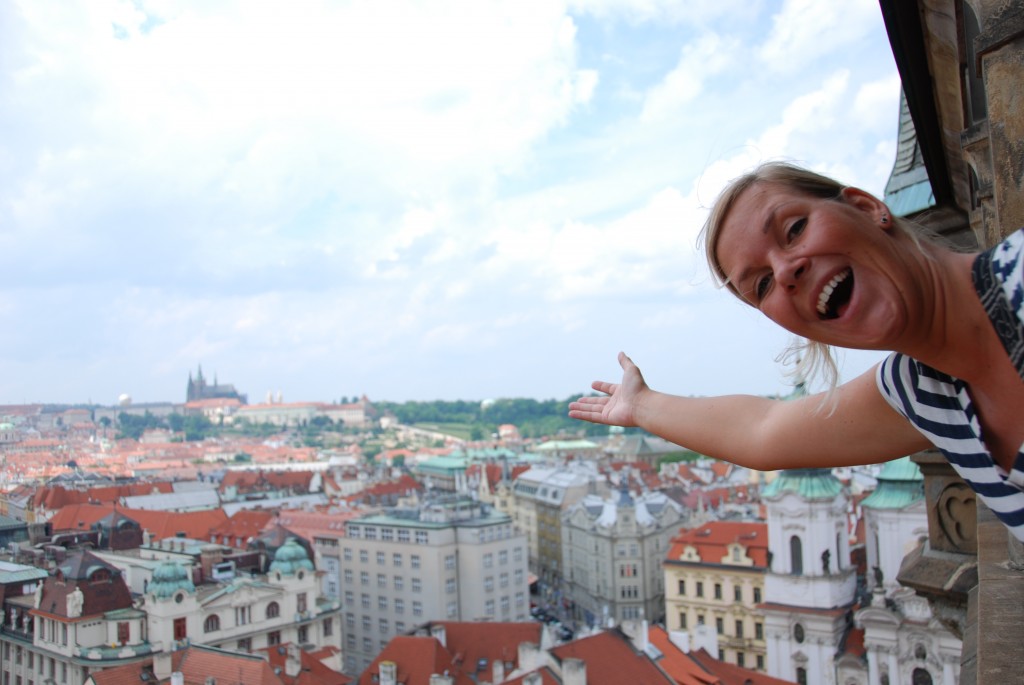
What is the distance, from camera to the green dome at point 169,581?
22500 mm

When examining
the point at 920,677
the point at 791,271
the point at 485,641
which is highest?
the point at 791,271

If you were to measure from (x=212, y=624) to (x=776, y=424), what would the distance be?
25061 mm

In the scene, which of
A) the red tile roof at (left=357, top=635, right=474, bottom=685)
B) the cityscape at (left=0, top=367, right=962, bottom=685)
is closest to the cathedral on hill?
the cityscape at (left=0, top=367, right=962, bottom=685)

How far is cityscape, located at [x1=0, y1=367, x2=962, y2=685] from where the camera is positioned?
20172 mm

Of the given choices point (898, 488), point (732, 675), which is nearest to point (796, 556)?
point (898, 488)

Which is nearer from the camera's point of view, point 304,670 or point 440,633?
point 304,670

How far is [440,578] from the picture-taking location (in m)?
34.4

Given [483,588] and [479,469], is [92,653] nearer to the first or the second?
[483,588]

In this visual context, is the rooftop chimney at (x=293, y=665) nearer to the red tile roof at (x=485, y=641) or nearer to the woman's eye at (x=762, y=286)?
the red tile roof at (x=485, y=641)

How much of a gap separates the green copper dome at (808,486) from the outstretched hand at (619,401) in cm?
2673

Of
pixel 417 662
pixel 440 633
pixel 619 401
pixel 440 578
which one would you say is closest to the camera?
pixel 619 401

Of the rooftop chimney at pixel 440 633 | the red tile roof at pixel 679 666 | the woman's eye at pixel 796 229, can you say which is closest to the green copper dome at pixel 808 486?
the red tile roof at pixel 679 666

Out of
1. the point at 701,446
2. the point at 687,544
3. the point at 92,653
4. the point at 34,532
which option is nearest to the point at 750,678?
the point at 687,544

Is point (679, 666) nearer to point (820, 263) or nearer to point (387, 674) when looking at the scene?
point (387, 674)
